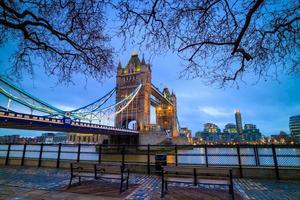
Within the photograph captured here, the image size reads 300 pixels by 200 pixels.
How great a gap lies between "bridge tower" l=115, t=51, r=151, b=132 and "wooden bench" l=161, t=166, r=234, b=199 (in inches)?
2188

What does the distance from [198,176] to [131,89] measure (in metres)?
61.9

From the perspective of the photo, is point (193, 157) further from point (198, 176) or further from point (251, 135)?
point (251, 135)

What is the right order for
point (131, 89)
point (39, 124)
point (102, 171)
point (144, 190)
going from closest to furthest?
point (144, 190) → point (102, 171) → point (39, 124) → point (131, 89)

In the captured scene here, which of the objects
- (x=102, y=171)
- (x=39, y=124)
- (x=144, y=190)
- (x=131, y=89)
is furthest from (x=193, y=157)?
(x=131, y=89)

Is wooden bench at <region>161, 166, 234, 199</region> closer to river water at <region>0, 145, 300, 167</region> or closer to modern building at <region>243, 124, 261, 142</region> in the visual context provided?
river water at <region>0, 145, 300, 167</region>

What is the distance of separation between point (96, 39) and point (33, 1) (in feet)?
5.51

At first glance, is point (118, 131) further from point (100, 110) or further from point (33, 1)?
point (33, 1)

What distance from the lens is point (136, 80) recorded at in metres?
65.5

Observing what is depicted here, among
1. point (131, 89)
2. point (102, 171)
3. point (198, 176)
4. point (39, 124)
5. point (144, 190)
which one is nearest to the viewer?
point (198, 176)

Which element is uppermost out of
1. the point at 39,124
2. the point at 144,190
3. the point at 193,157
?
the point at 39,124

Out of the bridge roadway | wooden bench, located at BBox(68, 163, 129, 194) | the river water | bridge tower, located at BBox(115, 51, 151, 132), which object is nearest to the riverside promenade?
wooden bench, located at BBox(68, 163, 129, 194)

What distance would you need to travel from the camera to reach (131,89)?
65625 mm

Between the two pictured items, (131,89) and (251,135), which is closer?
(131,89)

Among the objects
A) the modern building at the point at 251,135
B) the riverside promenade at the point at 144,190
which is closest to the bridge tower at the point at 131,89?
the riverside promenade at the point at 144,190
